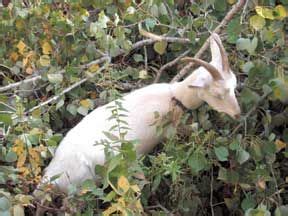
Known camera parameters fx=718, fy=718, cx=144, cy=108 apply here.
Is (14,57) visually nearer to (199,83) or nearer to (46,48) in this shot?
(46,48)

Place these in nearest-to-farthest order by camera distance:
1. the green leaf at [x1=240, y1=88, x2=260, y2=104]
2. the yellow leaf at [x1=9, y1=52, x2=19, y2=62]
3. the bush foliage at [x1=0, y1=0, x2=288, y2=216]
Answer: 1. the bush foliage at [x1=0, y1=0, x2=288, y2=216]
2. the green leaf at [x1=240, y1=88, x2=260, y2=104]
3. the yellow leaf at [x1=9, y1=52, x2=19, y2=62]

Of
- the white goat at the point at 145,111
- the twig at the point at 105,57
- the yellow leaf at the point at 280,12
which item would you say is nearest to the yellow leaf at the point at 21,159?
the white goat at the point at 145,111

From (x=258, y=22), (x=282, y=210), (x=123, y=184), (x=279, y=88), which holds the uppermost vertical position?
(x=258, y=22)

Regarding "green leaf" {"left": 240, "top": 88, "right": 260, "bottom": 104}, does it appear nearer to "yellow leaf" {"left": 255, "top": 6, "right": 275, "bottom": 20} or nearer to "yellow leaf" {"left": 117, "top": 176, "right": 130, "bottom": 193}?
"yellow leaf" {"left": 255, "top": 6, "right": 275, "bottom": 20}

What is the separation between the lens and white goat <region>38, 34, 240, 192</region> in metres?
2.48

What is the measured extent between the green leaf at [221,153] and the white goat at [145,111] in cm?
17

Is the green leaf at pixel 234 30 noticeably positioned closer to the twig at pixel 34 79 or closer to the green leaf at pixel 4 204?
the twig at pixel 34 79

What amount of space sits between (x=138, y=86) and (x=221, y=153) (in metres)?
0.67

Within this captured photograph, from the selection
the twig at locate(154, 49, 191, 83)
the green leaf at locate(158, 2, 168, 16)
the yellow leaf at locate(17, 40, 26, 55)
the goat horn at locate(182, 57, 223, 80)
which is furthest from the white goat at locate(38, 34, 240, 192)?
the yellow leaf at locate(17, 40, 26, 55)

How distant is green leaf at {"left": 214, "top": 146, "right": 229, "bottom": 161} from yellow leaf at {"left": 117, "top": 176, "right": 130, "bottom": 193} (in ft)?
1.61

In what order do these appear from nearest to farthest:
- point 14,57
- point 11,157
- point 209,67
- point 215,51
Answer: point 11,157
point 209,67
point 215,51
point 14,57

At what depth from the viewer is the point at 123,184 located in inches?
75.7

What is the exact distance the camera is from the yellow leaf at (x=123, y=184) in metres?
1.92

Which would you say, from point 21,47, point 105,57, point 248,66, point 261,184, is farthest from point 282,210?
point 21,47
